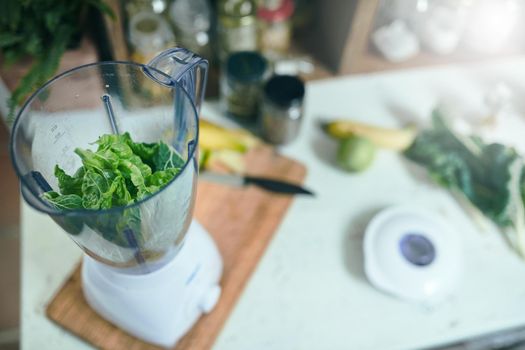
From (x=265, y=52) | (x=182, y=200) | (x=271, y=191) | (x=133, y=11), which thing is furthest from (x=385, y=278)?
(x=133, y=11)

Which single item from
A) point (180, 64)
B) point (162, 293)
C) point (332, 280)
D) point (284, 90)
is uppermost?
point (180, 64)

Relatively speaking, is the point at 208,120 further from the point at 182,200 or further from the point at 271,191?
the point at 182,200

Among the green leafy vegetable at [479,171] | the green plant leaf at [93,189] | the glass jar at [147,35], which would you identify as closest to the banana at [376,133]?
the green leafy vegetable at [479,171]

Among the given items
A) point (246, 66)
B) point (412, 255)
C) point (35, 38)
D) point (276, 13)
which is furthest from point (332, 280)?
point (35, 38)

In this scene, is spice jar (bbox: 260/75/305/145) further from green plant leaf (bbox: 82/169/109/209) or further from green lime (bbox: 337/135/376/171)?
green plant leaf (bbox: 82/169/109/209)

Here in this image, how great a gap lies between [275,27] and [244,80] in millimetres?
192

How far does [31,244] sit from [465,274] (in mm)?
723

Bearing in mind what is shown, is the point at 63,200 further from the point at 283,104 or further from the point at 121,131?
the point at 283,104

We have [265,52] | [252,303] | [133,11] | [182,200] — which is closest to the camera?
[182,200]

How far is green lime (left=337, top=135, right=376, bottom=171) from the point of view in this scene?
86 cm

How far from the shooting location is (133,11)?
0.89 metres

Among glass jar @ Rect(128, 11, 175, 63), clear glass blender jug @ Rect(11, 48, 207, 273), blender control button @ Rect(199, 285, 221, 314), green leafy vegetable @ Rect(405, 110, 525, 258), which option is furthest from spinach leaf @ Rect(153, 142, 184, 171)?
green leafy vegetable @ Rect(405, 110, 525, 258)

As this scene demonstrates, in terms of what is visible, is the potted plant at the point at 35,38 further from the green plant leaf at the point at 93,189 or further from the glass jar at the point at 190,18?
the green plant leaf at the point at 93,189

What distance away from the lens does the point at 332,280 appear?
0.79 metres
